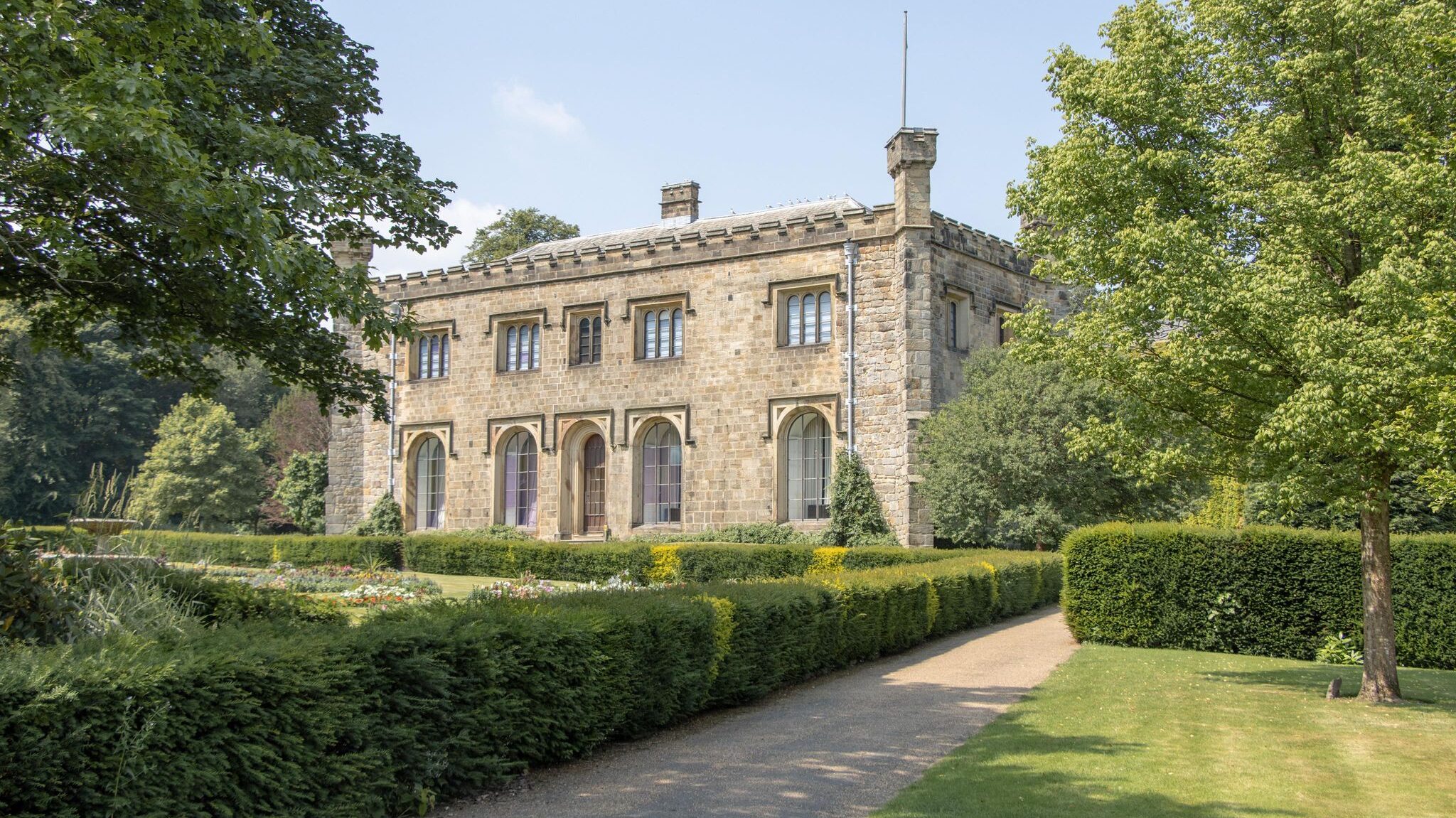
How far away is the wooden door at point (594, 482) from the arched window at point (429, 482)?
5.11 metres

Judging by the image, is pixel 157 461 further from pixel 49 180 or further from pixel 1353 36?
pixel 1353 36

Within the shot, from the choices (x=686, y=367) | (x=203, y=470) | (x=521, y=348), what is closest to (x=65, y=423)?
(x=203, y=470)

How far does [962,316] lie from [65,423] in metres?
40.1

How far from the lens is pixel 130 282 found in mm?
10930

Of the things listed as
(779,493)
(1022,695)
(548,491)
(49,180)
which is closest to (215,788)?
(49,180)

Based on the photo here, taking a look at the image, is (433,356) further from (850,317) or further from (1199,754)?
(1199,754)

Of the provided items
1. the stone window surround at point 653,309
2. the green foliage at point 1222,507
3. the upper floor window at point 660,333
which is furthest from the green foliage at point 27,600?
the green foliage at point 1222,507

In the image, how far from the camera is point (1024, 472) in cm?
2245

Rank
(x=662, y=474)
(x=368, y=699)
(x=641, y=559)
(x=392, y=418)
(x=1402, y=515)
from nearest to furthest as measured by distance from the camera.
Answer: (x=368, y=699) < (x=1402, y=515) < (x=641, y=559) < (x=662, y=474) < (x=392, y=418)

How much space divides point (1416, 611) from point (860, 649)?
24.8 ft

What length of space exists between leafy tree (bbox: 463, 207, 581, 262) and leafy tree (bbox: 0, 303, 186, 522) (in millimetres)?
14871

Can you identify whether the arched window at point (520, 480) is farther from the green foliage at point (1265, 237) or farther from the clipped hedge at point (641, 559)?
the green foliage at point (1265, 237)

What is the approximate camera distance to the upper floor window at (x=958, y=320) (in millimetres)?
27344

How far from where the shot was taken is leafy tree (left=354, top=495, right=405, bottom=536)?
33291 millimetres
